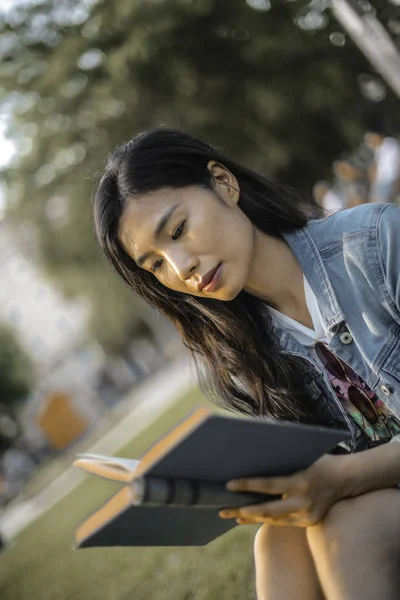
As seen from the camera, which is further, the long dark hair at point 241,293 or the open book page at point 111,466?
the long dark hair at point 241,293

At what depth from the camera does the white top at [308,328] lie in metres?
2.30

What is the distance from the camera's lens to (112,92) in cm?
1080

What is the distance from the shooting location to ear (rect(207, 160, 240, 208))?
238 cm

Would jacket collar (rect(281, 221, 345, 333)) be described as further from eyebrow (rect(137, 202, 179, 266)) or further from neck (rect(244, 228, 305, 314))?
eyebrow (rect(137, 202, 179, 266))

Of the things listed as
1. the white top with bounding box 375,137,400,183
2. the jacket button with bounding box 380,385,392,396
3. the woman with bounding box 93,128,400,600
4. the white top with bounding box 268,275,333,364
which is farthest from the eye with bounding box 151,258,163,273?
the white top with bounding box 375,137,400,183

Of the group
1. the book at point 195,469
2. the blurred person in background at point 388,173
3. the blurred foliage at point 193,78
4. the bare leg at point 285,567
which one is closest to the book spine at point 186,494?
the book at point 195,469

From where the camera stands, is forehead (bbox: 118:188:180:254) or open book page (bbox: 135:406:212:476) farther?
forehead (bbox: 118:188:180:254)

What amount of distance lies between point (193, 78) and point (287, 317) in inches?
320

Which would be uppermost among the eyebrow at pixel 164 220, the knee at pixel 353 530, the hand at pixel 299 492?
the eyebrow at pixel 164 220

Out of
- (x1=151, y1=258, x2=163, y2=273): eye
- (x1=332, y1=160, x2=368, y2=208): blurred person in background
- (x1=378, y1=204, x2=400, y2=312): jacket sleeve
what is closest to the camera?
(x1=378, y1=204, x2=400, y2=312): jacket sleeve

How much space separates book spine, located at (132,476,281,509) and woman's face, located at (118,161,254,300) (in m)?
0.71

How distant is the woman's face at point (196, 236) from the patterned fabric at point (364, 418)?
447mm

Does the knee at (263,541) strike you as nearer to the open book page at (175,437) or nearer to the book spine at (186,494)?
the book spine at (186,494)

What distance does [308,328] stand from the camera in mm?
2400
